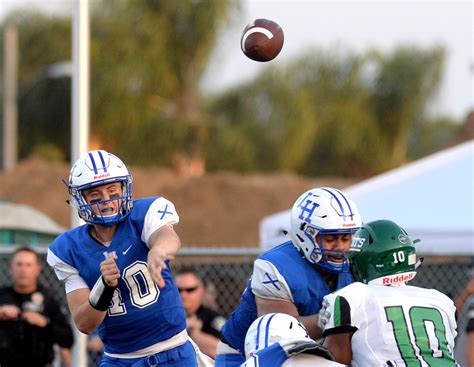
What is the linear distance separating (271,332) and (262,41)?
3.18 meters

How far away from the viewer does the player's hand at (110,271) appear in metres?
5.13

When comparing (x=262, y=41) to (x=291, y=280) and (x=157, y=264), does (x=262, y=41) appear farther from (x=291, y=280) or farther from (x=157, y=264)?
(x=157, y=264)

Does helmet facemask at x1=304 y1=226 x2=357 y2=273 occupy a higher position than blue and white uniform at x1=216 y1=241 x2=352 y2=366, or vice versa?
helmet facemask at x1=304 y1=226 x2=357 y2=273

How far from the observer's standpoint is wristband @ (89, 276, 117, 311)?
523 cm

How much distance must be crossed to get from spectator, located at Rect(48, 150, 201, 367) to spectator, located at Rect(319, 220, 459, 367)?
110cm

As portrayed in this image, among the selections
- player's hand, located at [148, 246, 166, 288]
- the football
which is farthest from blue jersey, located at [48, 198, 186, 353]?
the football

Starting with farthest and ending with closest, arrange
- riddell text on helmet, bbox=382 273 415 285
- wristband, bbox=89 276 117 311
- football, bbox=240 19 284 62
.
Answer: football, bbox=240 19 284 62 < wristband, bbox=89 276 117 311 < riddell text on helmet, bbox=382 273 415 285

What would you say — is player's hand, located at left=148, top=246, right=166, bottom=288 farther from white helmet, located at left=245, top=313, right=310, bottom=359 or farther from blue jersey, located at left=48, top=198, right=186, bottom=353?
white helmet, located at left=245, top=313, right=310, bottom=359

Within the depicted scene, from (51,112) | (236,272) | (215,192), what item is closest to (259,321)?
(236,272)

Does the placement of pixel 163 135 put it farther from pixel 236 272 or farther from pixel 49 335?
pixel 49 335

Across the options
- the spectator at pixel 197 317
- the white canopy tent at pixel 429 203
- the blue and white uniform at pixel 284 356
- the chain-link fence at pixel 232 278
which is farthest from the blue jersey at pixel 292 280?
the chain-link fence at pixel 232 278

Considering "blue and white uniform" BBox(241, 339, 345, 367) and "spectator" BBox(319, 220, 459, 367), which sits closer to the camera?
"blue and white uniform" BBox(241, 339, 345, 367)

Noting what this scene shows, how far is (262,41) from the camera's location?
22.7ft

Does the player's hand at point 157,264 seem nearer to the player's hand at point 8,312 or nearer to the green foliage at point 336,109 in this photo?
the player's hand at point 8,312
